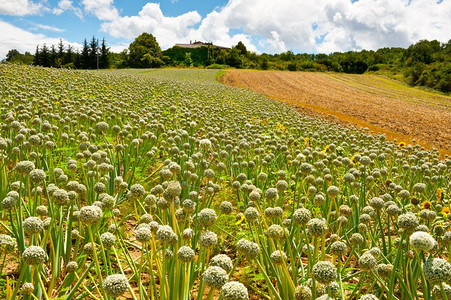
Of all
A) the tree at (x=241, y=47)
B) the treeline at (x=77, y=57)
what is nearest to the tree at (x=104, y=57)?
the treeline at (x=77, y=57)

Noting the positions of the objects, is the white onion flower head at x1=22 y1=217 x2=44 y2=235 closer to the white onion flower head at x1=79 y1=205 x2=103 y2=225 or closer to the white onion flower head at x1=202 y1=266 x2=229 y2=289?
the white onion flower head at x1=79 y1=205 x2=103 y2=225

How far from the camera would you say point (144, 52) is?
63.9m

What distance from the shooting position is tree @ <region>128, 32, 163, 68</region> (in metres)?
62.7

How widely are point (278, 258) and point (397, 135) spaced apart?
453 inches

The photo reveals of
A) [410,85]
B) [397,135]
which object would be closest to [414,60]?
[410,85]

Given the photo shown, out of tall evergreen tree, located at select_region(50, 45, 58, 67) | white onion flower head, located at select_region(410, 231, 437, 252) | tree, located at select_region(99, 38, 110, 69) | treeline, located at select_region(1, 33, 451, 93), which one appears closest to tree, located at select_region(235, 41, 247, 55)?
treeline, located at select_region(1, 33, 451, 93)

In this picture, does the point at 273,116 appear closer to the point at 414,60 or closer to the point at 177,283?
the point at 177,283

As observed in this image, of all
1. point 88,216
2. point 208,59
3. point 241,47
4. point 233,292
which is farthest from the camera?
point 241,47

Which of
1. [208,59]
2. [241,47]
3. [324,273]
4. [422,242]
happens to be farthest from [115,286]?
[241,47]

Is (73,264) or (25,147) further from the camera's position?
(25,147)

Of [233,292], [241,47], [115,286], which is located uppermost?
[241,47]

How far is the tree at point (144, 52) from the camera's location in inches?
2467

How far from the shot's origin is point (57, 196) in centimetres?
210

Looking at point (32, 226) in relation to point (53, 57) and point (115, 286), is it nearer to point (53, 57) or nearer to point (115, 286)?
point (115, 286)
